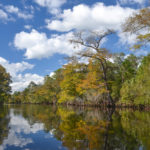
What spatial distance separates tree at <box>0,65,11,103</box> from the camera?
101ft

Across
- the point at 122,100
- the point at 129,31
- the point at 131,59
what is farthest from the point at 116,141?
the point at 131,59

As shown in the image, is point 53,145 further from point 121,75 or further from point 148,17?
point 121,75

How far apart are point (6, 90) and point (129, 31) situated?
26110 millimetres

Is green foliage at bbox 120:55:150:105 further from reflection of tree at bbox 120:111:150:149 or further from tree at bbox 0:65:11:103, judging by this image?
tree at bbox 0:65:11:103

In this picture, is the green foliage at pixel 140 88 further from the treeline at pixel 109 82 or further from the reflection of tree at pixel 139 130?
the reflection of tree at pixel 139 130

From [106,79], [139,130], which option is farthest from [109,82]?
[139,130]

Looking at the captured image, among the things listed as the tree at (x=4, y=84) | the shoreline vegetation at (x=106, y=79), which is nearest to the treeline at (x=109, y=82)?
the shoreline vegetation at (x=106, y=79)

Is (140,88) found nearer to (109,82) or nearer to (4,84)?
(109,82)

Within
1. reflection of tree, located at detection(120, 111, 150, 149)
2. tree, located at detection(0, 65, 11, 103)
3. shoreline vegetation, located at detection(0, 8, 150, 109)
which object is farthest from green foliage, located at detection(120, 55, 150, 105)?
tree, located at detection(0, 65, 11, 103)

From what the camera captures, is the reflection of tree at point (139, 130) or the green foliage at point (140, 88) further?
the green foliage at point (140, 88)

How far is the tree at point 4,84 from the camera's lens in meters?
30.8

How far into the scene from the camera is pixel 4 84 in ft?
104

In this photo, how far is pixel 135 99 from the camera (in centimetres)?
2556

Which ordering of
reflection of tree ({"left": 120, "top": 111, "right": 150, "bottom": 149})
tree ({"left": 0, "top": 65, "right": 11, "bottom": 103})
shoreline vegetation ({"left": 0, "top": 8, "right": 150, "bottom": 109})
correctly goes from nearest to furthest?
reflection of tree ({"left": 120, "top": 111, "right": 150, "bottom": 149}) < shoreline vegetation ({"left": 0, "top": 8, "right": 150, "bottom": 109}) < tree ({"left": 0, "top": 65, "right": 11, "bottom": 103})
